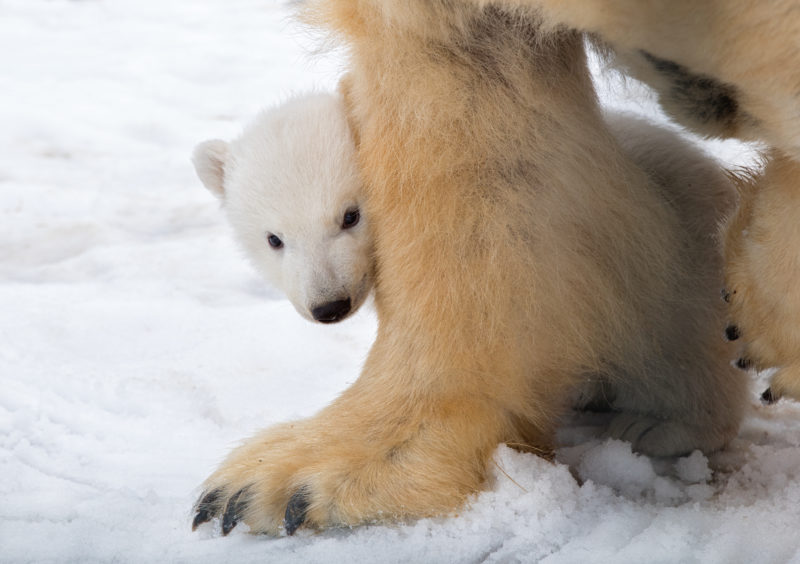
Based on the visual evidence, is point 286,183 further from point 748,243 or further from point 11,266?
point 11,266

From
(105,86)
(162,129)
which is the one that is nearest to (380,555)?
(162,129)

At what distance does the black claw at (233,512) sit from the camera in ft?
6.09

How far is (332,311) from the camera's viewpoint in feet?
6.73

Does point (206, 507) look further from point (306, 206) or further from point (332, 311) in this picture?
point (306, 206)

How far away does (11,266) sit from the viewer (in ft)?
10.9

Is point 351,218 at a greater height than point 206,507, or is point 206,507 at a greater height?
point 351,218

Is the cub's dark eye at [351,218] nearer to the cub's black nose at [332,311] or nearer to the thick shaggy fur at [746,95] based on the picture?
the cub's black nose at [332,311]

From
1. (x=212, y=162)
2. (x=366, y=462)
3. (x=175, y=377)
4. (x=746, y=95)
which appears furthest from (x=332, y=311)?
(x=746, y=95)

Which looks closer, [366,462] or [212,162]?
[366,462]

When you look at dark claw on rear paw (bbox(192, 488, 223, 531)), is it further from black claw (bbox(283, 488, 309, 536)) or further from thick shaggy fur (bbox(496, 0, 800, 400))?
thick shaggy fur (bbox(496, 0, 800, 400))

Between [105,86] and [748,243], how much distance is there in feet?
12.7

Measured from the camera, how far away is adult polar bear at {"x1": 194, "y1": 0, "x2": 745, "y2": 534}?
189 centimetres

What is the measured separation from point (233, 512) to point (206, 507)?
0.06m

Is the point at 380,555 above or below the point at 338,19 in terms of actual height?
below
